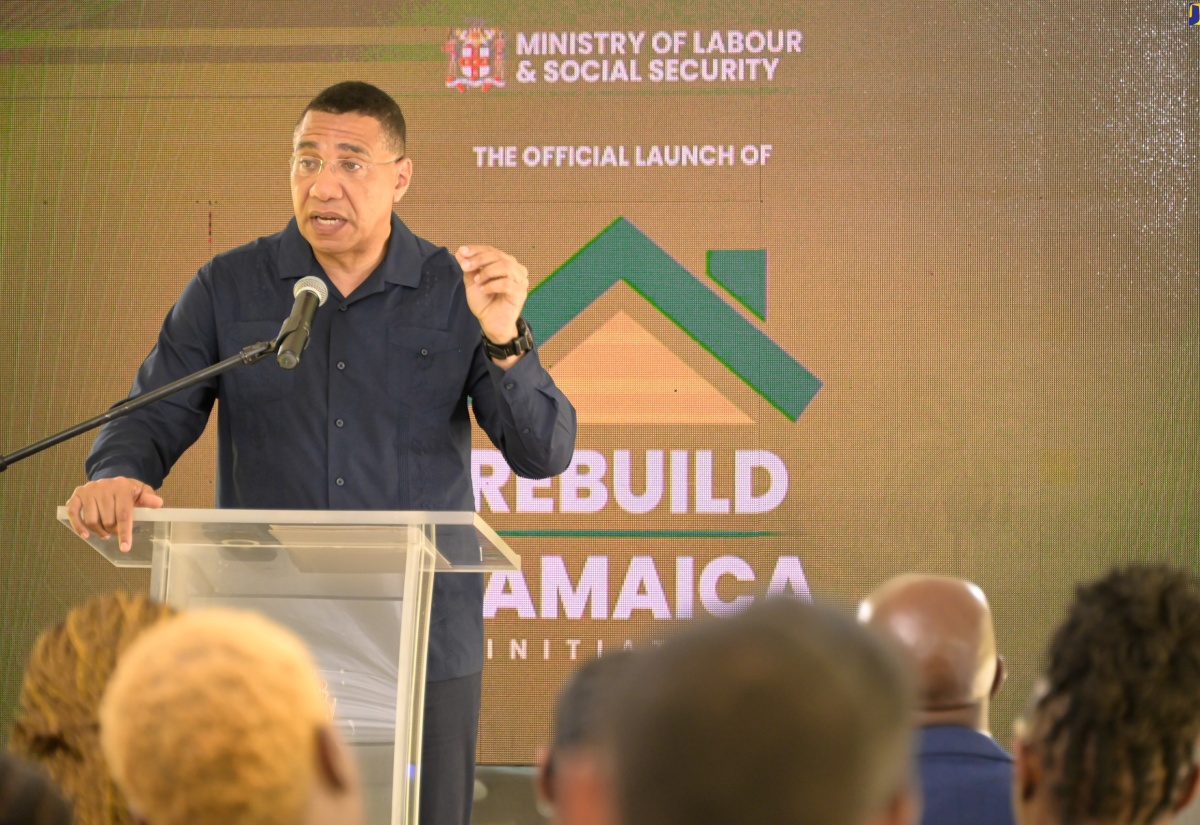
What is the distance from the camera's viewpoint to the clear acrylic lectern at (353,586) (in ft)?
7.43

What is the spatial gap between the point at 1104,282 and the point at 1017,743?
3.60m

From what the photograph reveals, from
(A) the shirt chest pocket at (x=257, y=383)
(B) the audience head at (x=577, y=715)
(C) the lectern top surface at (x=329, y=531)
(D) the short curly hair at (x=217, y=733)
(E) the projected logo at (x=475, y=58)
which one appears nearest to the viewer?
(D) the short curly hair at (x=217, y=733)

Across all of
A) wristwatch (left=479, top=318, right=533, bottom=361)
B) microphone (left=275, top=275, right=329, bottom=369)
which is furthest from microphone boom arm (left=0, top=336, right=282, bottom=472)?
wristwatch (left=479, top=318, right=533, bottom=361)

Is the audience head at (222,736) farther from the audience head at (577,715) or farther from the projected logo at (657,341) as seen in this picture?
the projected logo at (657,341)

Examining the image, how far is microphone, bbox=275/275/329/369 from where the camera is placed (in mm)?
2402

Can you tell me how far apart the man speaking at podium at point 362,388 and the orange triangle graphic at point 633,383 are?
1564 mm

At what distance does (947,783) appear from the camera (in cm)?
171

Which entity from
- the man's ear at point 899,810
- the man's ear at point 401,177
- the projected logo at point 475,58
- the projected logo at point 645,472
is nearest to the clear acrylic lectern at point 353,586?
the man's ear at point 401,177

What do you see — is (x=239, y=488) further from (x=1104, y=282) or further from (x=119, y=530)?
(x=1104, y=282)

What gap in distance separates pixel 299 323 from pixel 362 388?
0.58 m

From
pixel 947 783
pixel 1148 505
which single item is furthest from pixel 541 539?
pixel 947 783

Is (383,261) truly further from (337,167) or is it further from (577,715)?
(577,715)

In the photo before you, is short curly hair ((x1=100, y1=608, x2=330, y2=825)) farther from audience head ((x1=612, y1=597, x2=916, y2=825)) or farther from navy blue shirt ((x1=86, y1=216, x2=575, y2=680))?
navy blue shirt ((x1=86, y1=216, x2=575, y2=680))

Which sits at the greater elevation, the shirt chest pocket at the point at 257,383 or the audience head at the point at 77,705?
the shirt chest pocket at the point at 257,383
